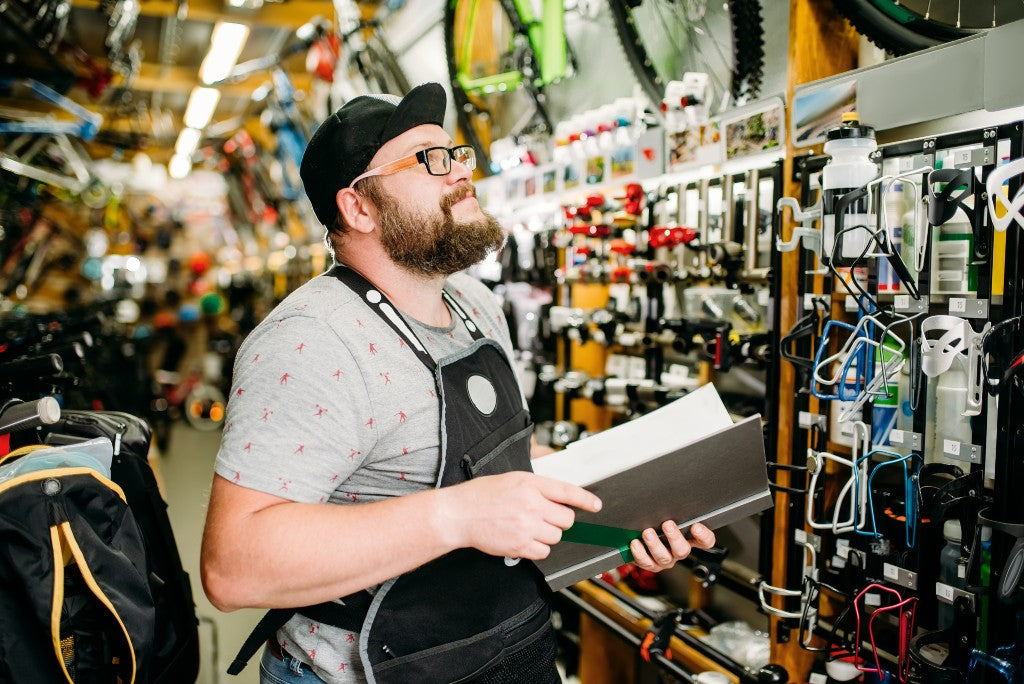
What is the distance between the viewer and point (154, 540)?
189 centimetres

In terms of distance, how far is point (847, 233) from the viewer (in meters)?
2.16

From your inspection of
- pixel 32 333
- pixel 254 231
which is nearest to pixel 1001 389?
pixel 32 333

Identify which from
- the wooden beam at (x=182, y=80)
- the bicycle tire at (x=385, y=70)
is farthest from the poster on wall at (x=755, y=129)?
the wooden beam at (x=182, y=80)

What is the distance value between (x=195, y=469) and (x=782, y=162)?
6.79 meters

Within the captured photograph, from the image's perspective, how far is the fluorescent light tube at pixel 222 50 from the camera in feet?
22.4

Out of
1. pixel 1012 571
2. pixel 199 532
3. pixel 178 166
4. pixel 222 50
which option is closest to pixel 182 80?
pixel 222 50

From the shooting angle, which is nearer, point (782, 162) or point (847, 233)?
point (847, 233)

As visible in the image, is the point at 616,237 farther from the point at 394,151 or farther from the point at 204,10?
the point at 204,10

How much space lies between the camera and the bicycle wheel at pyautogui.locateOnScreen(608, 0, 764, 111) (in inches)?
116

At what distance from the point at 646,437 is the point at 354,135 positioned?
913 millimetres

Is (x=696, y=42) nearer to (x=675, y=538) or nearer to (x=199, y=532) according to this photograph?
(x=675, y=538)

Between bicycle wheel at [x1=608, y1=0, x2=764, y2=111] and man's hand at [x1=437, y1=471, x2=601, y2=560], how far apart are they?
2347mm

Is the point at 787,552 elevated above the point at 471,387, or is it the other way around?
the point at 471,387

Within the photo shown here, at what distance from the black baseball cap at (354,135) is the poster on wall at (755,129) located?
4.77 feet
